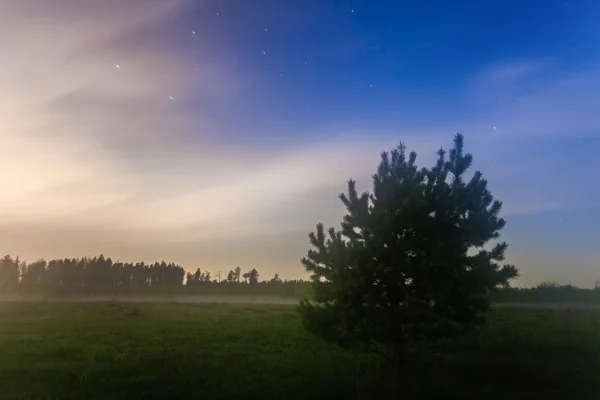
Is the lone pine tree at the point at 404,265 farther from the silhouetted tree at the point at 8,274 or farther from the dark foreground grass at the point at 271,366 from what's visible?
the silhouetted tree at the point at 8,274

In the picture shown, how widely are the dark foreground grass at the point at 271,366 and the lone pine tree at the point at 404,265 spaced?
1957 millimetres

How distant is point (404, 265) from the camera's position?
13820 millimetres

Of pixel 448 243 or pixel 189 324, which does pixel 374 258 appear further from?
pixel 189 324

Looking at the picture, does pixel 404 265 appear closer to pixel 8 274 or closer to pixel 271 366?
pixel 271 366

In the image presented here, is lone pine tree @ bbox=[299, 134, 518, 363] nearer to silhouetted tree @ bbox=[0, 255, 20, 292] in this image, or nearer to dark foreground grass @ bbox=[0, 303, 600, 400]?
dark foreground grass @ bbox=[0, 303, 600, 400]

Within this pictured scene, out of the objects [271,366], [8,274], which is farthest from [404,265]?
[8,274]

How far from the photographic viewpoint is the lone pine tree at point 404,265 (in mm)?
13844

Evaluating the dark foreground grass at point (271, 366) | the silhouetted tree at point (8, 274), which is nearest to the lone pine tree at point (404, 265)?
the dark foreground grass at point (271, 366)

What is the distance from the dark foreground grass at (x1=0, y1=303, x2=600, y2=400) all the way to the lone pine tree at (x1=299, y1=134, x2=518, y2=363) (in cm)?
196

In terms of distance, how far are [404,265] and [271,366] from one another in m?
6.89

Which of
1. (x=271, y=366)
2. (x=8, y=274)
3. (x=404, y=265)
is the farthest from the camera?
(x=8, y=274)

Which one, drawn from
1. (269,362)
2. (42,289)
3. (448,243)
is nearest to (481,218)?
(448,243)

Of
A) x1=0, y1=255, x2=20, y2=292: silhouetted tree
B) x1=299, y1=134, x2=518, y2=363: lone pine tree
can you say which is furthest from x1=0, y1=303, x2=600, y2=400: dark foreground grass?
x1=0, y1=255, x2=20, y2=292: silhouetted tree

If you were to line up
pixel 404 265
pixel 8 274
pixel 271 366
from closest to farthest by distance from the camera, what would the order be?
pixel 404 265
pixel 271 366
pixel 8 274
